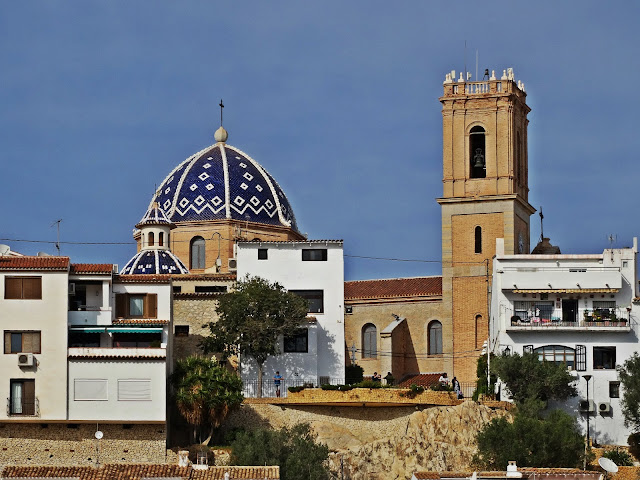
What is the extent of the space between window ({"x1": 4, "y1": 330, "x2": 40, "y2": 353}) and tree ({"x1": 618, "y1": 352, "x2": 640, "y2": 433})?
21.9 metres

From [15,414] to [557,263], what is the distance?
22.9 meters

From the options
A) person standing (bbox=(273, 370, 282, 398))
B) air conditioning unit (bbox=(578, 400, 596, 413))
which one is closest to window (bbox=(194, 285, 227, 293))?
person standing (bbox=(273, 370, 282, 398))

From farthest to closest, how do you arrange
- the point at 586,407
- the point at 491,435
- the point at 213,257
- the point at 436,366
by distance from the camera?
the point at 213,257 → the point at 436,366 → the point at 586,407 → the point at 491,435

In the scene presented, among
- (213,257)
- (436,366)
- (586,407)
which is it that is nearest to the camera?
(586,407)

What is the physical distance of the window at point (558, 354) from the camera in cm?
7450

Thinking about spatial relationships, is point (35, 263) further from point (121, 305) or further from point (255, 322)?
point (255, 322)

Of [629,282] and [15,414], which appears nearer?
[15,414]

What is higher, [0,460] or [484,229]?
[484,229]

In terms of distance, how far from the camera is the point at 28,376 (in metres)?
67.1

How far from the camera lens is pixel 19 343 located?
6744 cm

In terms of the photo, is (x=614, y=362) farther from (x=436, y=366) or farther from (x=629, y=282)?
(x=436, y=366)

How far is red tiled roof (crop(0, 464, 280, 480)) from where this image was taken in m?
57.3

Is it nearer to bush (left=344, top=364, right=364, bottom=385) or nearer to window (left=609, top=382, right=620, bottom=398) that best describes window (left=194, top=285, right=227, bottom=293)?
bush (left=344, top=364, right=364, bottom=385)

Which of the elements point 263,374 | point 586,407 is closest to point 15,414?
point 263,374
